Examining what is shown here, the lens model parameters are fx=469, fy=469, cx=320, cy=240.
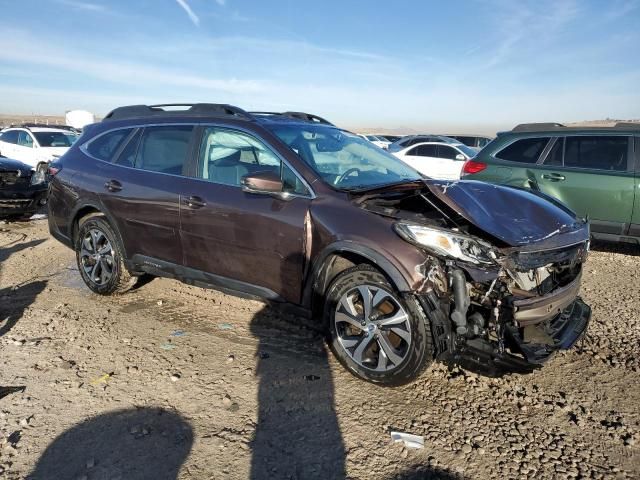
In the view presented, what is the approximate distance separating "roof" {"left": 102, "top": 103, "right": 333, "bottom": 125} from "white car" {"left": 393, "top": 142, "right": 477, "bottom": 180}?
1054 centimetres

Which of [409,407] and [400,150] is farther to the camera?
[400,150]

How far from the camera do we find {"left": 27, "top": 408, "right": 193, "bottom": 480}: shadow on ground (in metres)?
2.37

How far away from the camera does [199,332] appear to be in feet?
13.4

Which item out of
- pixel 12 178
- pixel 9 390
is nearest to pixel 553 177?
pixel 9 390

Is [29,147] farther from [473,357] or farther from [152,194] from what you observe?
[473,357]

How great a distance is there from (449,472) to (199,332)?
243 cm

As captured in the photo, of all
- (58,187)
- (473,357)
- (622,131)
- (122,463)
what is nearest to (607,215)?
(622,131)

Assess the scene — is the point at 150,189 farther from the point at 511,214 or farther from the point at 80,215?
the point at 511,214

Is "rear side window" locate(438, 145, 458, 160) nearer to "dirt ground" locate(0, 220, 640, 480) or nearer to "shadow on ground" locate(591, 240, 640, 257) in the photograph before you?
"shadow on ground" locate(591, 240, 640, 257)

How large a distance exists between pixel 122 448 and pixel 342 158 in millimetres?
2632

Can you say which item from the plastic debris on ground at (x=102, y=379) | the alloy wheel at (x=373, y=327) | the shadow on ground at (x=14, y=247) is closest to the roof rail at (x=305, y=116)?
the alloy wheel at (x=373, y=327)

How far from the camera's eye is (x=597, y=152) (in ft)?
20.3

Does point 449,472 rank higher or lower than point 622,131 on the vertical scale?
lower

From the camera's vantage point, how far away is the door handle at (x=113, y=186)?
4499 mm
